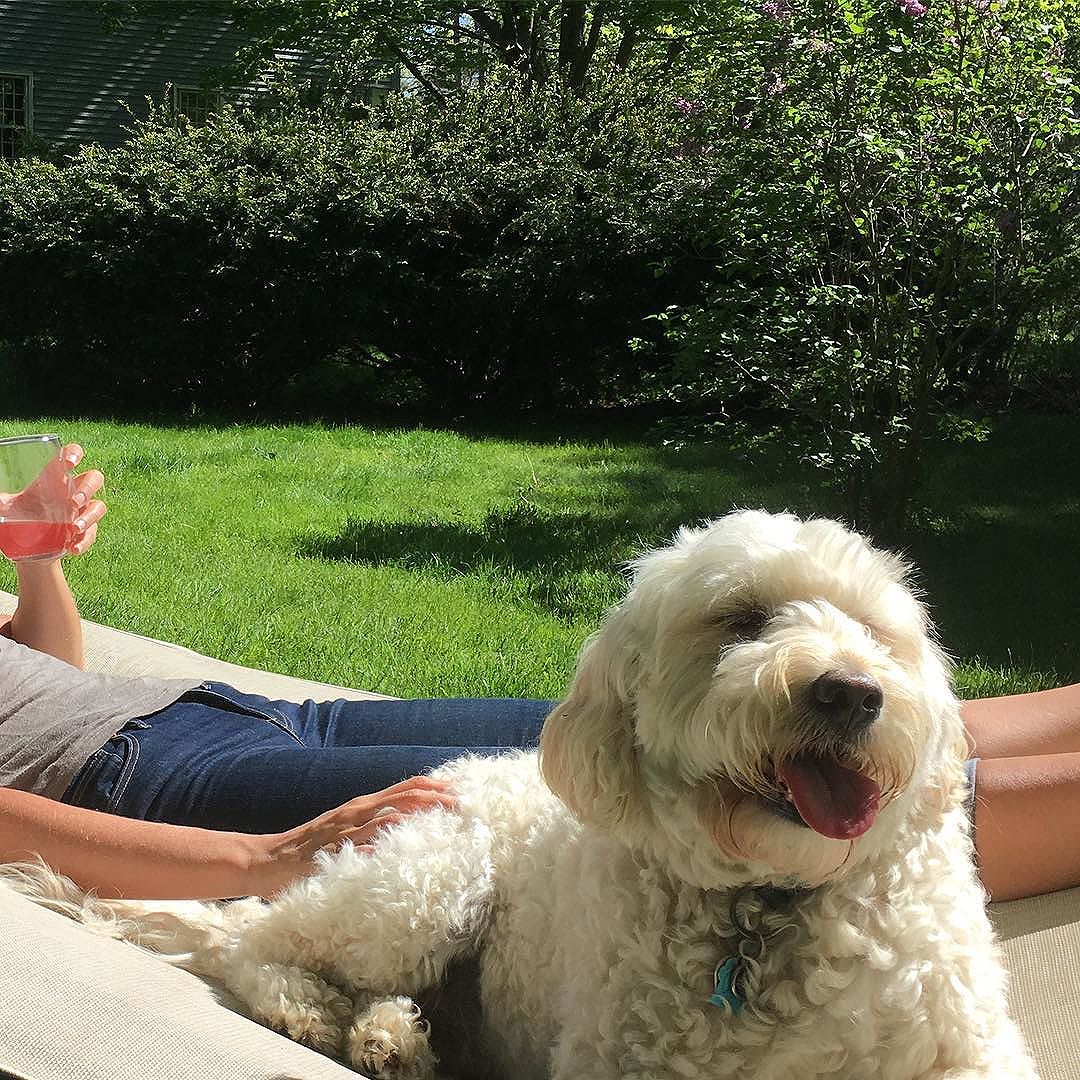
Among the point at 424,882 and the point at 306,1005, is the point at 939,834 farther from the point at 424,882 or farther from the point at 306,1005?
the point at 306,1005

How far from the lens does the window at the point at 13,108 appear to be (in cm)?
2256

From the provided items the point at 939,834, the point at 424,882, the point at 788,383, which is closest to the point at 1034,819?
the point at 939,834

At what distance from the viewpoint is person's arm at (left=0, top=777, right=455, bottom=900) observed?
8.35 feet

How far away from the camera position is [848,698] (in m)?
1.87

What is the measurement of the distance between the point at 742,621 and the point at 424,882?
2.65ft

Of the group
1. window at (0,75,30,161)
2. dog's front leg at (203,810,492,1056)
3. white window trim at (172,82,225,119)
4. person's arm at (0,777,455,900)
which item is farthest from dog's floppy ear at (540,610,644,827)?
window at (0,75,30,161)

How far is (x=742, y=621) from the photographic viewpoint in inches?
80.7

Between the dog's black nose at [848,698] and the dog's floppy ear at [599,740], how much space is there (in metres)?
0.34

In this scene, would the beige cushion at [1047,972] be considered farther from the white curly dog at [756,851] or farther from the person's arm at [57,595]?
the person's arm at [57,595]

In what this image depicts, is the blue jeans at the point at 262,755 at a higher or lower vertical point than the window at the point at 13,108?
lower

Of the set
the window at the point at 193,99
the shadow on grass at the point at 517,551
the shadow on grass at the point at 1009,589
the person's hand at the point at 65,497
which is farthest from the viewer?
the window at the point at 193,99

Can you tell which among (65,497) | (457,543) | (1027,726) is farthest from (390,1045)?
(457,543)

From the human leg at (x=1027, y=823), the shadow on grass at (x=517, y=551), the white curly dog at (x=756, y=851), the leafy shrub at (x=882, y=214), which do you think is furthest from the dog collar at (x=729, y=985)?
the leafy shrub at (x=882, y=214)

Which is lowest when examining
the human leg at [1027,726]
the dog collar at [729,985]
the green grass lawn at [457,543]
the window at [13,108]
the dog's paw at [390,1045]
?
the green grass lawn at [457,543]
